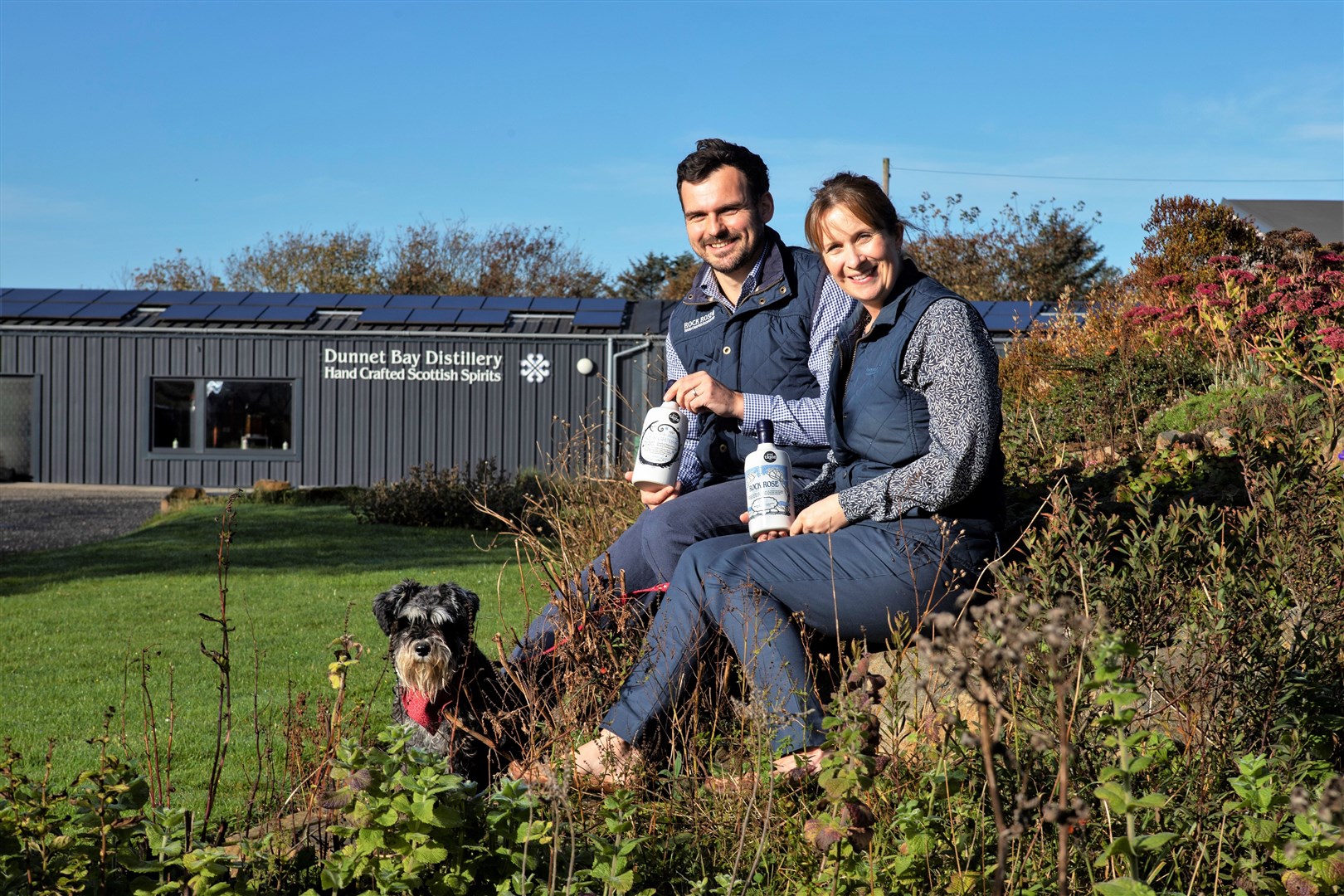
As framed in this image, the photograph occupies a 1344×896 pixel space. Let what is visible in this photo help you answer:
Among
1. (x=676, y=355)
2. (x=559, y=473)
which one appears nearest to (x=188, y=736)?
(x=676, y=355)

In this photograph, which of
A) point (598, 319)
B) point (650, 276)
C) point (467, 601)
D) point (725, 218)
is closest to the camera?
point (725, 218)

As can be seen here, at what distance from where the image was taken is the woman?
293cm

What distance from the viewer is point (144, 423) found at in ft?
66.1

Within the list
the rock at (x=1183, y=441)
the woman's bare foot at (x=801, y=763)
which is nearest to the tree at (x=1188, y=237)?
the rock at (x=1183, y=441)

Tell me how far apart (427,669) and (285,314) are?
701 inches

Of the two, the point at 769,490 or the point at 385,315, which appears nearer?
the point at 769,490

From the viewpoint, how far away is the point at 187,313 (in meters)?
20.3

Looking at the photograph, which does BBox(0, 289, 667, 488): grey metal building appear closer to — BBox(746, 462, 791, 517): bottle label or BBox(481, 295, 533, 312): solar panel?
BBox(481, 295, 533, 312): solar panel

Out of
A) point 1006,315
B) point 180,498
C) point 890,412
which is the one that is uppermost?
point 1006,315

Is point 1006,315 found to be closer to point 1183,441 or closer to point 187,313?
point 1183,441

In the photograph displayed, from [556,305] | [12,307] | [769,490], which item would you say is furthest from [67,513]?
[769,490]

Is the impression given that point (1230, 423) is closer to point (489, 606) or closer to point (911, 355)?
point (911, 355)

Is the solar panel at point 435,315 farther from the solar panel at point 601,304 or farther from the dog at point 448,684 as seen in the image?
the dog at point 448,684

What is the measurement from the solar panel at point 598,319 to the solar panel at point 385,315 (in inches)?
119
